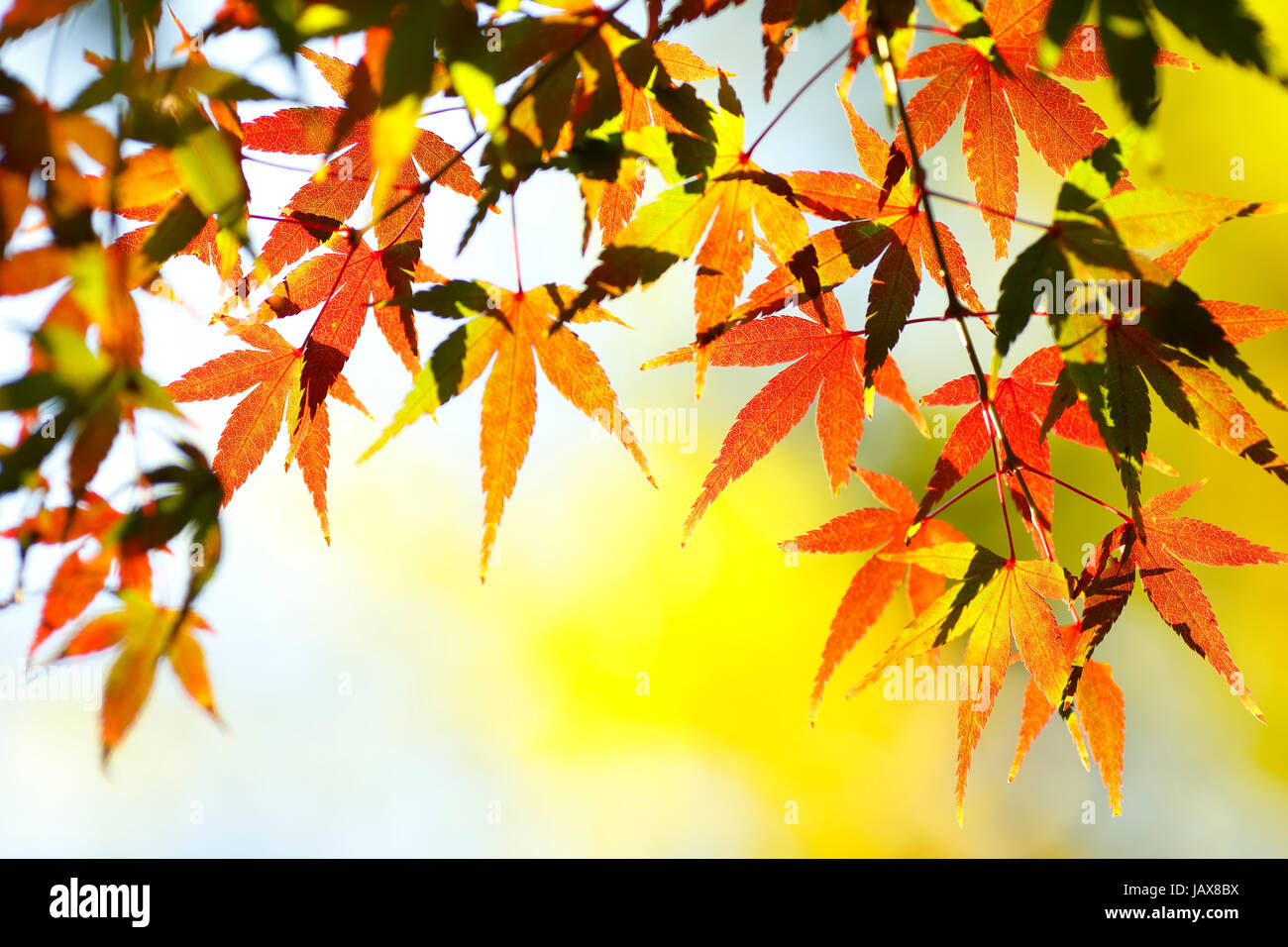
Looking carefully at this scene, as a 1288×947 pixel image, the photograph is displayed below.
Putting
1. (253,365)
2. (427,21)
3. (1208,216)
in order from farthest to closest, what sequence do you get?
(253,365) < (1208,216) < (427,21)

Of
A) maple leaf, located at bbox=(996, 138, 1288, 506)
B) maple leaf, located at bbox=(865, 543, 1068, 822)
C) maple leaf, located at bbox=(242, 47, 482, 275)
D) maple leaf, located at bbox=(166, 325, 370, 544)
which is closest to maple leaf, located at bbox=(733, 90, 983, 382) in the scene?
maple leaf, located at bbox=(996, 138, 1288, 506)

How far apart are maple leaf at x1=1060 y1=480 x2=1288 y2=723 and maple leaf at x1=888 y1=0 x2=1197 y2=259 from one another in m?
0.35

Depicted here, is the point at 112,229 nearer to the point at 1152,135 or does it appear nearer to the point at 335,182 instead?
the point at 335,182

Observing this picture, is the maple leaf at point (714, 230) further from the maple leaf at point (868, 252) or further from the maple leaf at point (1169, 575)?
the maple leaf at point (1169, 575)

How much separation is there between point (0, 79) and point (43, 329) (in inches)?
6.6

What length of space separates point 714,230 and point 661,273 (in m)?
0.10

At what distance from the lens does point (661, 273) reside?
675 mm

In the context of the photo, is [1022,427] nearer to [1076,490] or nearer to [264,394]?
[1076,490]

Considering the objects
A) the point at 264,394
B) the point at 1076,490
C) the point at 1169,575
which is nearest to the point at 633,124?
the point at 264,394

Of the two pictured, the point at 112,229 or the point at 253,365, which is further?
the point at 253,365

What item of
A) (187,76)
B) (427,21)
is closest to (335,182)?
(187,76)

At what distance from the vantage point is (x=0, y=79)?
521 millimetres

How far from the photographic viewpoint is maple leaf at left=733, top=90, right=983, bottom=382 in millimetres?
718

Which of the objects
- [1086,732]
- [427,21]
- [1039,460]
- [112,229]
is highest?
[427,21]
